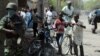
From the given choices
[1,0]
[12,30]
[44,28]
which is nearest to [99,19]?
[44,28]

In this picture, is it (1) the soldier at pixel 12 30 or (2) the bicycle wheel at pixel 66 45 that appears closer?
(1) the soldier at pixel 12 30

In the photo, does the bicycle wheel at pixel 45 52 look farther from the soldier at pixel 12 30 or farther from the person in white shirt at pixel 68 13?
the person in white shirt at pixel 68 13

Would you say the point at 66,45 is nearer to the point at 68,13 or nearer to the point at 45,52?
the point at 68,13

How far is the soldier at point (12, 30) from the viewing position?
754 centimetres

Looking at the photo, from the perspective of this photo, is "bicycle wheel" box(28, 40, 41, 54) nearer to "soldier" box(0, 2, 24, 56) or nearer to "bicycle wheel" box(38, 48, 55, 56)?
"bicycle wheel" box(38, 48, 55, 56)

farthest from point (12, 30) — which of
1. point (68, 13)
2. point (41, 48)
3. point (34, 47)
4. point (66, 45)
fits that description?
point (68, 13)

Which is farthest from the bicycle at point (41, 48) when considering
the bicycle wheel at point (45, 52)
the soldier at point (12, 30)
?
the soldier at point (12, 30)

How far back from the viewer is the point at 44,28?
1029 cm

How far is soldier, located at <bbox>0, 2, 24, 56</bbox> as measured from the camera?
7.54 meters

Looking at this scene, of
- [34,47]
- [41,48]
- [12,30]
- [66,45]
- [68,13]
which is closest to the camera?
[12,30]

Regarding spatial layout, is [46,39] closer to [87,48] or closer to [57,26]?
[57,26]

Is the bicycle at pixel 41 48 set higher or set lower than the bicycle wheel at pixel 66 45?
higher

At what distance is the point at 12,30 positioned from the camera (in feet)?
25.0

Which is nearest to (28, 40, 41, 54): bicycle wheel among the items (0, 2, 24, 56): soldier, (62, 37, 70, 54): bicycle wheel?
(0, 2, 24, 56): soldier
